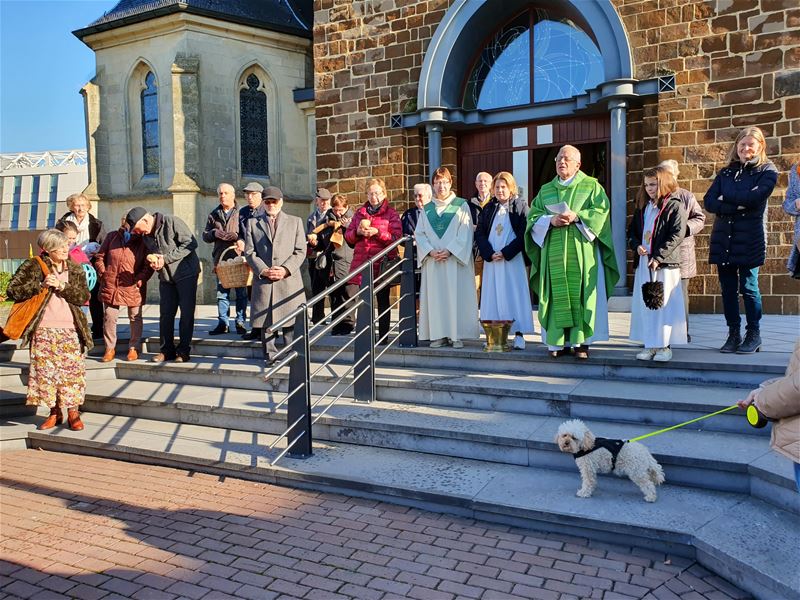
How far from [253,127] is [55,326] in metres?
13.3

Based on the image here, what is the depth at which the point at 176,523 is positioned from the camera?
4398mm

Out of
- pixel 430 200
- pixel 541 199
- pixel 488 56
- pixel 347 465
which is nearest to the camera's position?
pixel 347 465

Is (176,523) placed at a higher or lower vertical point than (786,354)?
lower

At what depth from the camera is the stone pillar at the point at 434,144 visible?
37.3ft

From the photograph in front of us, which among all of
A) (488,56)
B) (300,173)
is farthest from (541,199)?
(300,173)

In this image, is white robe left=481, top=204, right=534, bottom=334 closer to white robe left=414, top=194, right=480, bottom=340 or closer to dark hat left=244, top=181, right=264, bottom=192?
white robe left=414, top=194, right=480, bottom=340

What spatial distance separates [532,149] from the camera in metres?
11.2

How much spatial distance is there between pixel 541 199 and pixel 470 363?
68.3 inches

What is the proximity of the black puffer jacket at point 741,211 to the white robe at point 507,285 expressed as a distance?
1804 millimetres

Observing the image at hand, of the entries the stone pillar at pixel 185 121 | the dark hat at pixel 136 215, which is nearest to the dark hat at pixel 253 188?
the dark hat at pixel 136 215

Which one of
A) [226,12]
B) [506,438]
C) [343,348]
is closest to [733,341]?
[506,438]

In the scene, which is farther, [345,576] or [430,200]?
[430,200]

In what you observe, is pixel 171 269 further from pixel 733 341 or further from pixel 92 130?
pixel 92 130

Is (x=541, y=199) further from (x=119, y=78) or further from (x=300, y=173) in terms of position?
(x=119, y=78)
